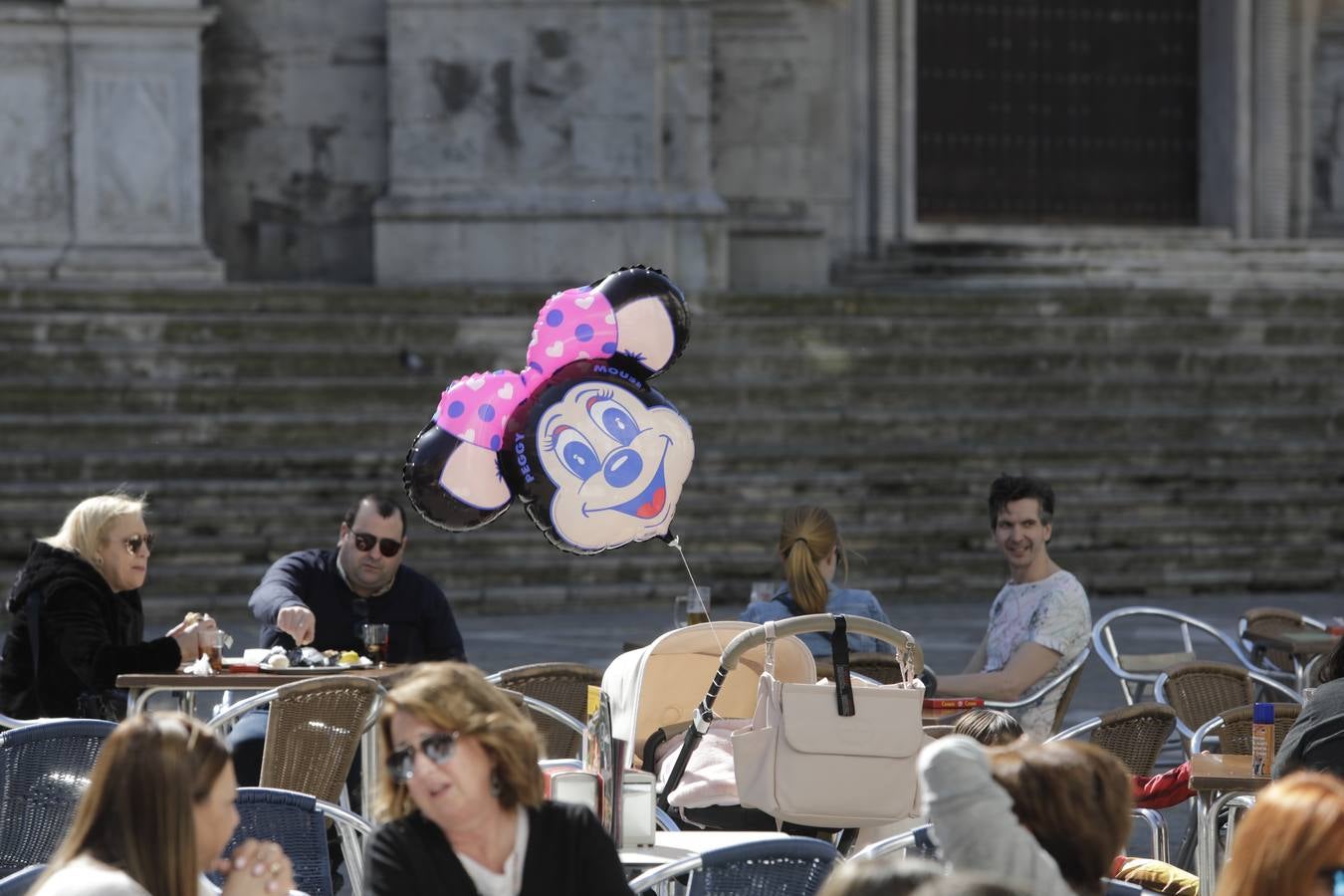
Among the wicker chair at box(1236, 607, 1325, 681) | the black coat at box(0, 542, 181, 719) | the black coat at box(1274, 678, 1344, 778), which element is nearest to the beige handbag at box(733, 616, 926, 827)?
the black coat at box(1274, 678, 1344, 778)

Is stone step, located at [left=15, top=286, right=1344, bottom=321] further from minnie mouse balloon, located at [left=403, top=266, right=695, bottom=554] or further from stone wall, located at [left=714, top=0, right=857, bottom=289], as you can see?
minnie mouse balloon, located at [left=403, top=266, right=695, bottom=554]

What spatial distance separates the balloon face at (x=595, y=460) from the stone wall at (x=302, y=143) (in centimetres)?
1252

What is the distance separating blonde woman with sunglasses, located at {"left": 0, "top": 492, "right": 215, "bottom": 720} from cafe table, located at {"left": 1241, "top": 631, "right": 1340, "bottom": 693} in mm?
4095

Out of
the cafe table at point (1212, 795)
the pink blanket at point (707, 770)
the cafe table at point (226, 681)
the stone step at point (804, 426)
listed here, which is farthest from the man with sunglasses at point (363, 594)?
the stone step at point (804, 426)

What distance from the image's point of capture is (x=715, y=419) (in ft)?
48.8

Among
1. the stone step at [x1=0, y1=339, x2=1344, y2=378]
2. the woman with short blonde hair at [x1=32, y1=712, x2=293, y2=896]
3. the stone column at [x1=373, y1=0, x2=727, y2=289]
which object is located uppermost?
the stone column at [x1=373, y1=0, x2=727, y2=289]

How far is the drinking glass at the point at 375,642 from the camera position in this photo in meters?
7.24

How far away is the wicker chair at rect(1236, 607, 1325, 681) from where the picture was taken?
8820 millimetres

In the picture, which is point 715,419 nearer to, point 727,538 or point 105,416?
point 727,538

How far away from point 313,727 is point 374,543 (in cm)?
127

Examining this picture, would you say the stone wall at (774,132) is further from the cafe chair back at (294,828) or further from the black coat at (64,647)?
the cafe chair back at (294,828)

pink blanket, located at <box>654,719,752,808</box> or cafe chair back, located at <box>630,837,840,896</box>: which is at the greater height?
cafe chair back, located at <box>630,837,840,896</box>

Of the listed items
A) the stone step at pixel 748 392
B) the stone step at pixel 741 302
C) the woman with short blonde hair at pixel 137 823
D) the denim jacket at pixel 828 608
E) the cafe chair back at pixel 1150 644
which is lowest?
the cafe chair back at pixel 1150 644

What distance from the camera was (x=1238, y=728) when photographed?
242 inches
